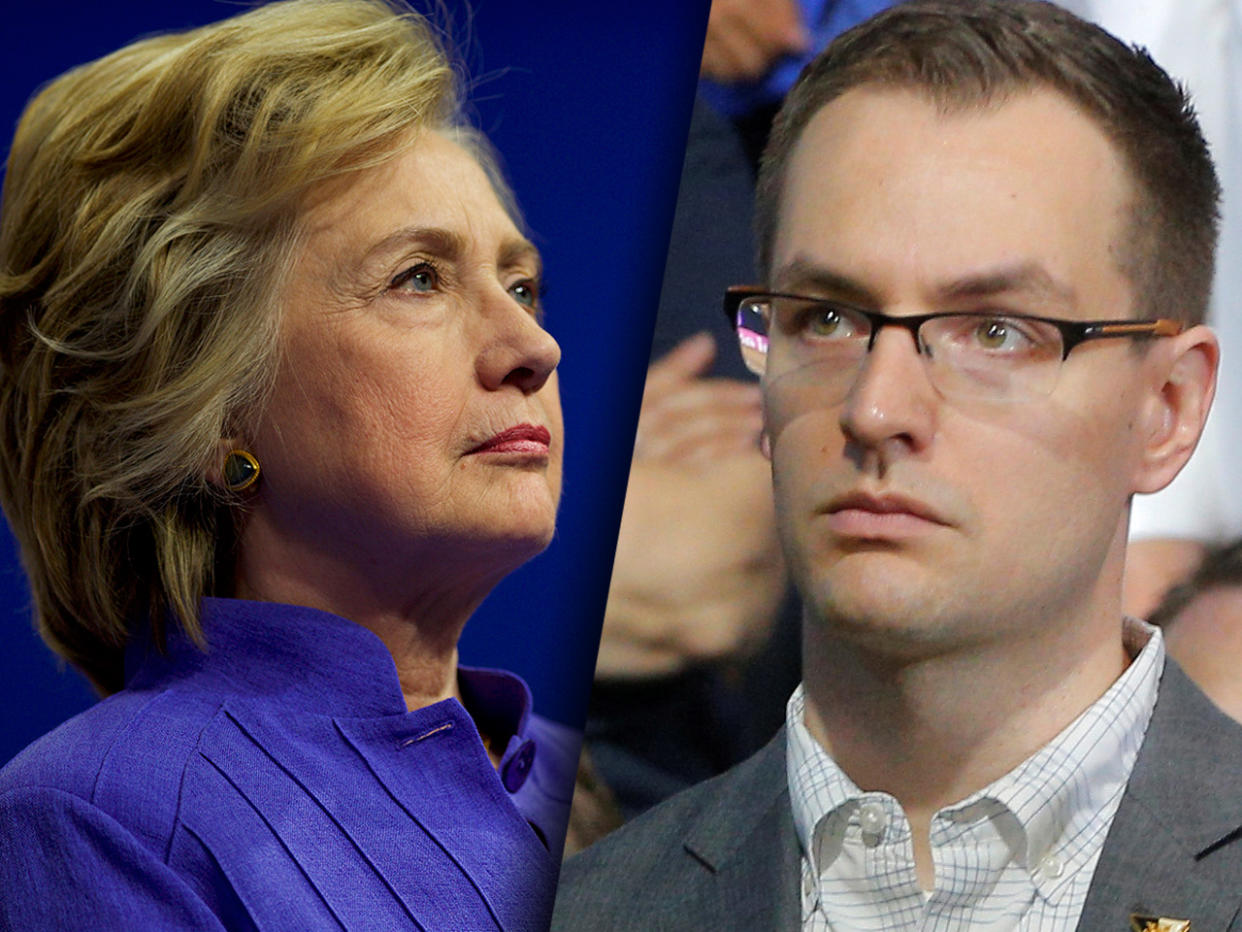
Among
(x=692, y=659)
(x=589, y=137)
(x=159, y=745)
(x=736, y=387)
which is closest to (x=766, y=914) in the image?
(x=692, y=659)

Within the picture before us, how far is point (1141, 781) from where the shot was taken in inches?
41.6

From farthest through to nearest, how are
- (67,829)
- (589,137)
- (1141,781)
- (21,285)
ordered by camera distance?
1. (589,137)
2. (21,285)
3. (67,829)
4. (1141,781)

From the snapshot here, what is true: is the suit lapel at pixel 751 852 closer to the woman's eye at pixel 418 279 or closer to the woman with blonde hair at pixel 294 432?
the woman with blonde hair at pixel 294 432

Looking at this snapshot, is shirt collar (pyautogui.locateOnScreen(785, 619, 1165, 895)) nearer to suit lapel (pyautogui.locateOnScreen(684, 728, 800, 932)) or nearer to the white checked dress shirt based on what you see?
the white checked dress shirt

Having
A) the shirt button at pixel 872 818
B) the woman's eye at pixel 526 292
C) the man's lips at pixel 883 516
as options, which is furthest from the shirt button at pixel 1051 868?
the woman's eye at pixel 526 292

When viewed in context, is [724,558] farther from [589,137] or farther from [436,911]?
[589,137]

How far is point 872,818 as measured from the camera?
1.09m

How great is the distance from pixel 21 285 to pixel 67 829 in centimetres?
54

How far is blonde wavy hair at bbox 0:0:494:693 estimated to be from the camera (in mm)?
1327

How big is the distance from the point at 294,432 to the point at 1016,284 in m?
0.68

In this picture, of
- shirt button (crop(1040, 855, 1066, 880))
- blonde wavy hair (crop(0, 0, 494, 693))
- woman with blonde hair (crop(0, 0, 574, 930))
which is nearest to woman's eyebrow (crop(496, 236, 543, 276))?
woman with blonde hair (crop(0, 0, 574, 930))

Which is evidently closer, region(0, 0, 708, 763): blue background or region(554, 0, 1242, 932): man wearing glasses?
region(554, 0, 1242, 932): man wearing glasses

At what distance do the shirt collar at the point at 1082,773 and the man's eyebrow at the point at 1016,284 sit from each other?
10.1 inches

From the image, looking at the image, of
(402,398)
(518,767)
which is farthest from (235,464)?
(518,767)
